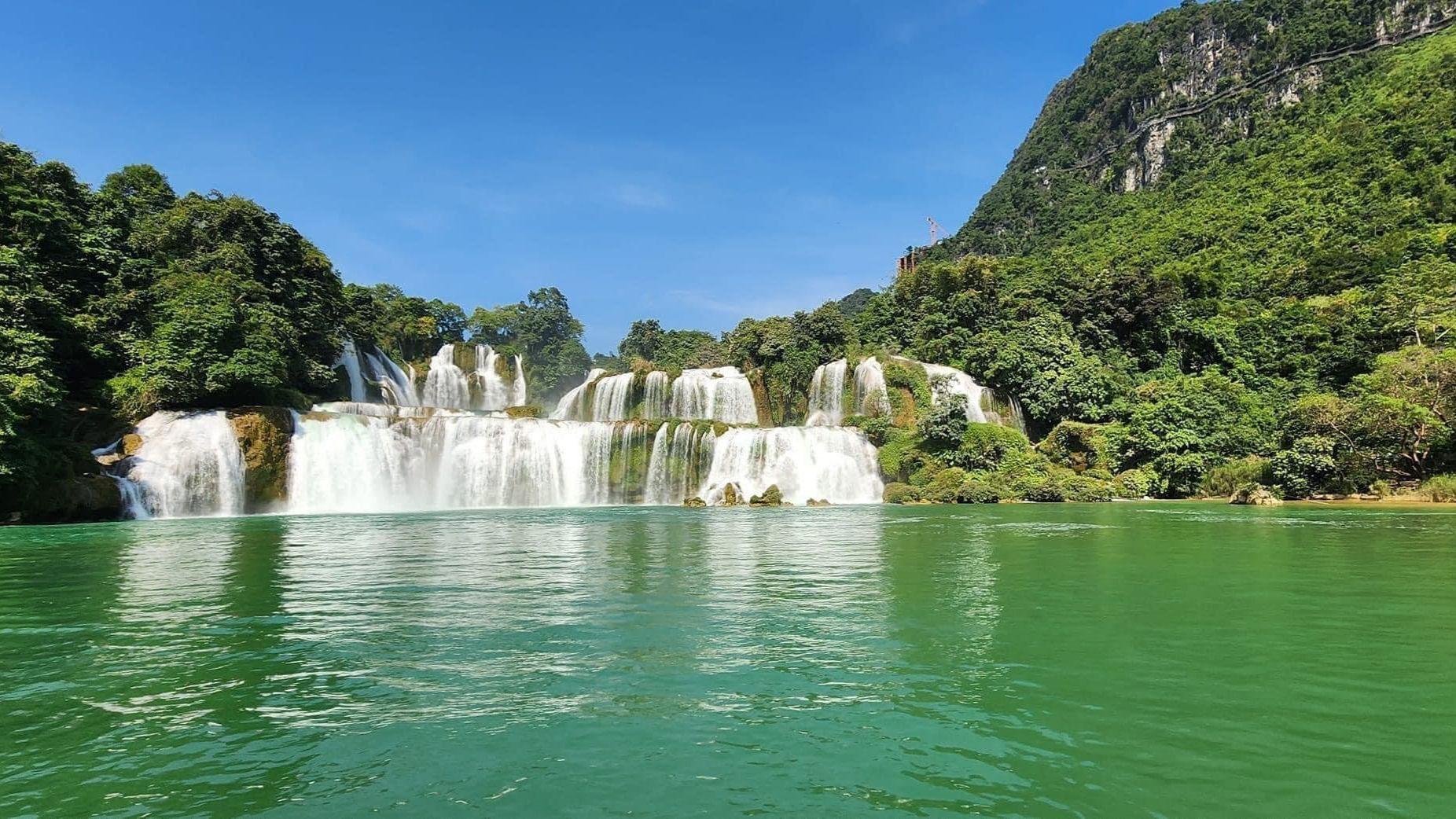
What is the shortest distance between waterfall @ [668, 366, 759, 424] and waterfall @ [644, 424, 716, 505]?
8.02 meters

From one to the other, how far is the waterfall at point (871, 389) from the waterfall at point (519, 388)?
30.0 meters

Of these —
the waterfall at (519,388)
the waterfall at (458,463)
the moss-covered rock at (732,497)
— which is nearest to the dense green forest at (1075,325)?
the waterfall at (458,463)

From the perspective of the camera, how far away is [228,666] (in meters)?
5.82

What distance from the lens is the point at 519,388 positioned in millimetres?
57438

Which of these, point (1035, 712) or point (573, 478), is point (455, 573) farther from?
point (573, 478)

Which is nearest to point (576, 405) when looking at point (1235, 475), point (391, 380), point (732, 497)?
point (391, 380)

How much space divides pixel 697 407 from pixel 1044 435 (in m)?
18.9

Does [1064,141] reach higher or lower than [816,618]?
higher

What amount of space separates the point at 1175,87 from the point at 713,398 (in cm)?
8800

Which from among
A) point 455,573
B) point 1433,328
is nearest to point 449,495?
point 455,573

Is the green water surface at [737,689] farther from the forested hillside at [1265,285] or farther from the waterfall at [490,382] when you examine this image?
the waterfall at [490,382]

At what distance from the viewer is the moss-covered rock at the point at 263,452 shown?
25.8 m

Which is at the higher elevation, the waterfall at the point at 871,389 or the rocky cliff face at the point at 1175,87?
the rocky cliff face at the point at 1175,87

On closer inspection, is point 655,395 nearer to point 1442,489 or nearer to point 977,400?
point 977,400
